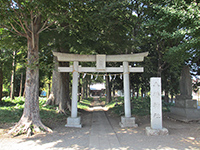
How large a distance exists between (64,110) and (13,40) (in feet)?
20.0

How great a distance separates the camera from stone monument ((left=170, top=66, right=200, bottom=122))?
987cm

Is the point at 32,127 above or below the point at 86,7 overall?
below

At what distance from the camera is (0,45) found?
877 cm

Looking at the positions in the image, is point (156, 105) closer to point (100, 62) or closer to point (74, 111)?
point (100, 62)

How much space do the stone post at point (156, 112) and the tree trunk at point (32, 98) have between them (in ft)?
15.0

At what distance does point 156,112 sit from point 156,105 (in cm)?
30

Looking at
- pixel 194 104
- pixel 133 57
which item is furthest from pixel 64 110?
pixel 194 104

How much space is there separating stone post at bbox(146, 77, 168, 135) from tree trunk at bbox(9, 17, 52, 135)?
15.0 ft

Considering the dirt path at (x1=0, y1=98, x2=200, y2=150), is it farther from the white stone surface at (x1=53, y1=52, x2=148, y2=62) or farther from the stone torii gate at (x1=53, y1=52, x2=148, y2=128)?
the white stone surface at (x1=53, y1=52, x2=148, y2=62)

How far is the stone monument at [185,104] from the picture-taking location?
32.4 ft

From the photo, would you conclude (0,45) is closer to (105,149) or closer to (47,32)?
(47,32)

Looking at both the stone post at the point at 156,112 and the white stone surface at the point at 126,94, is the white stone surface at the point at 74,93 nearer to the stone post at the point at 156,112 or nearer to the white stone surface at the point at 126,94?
the white stone surface at the point at 126,94

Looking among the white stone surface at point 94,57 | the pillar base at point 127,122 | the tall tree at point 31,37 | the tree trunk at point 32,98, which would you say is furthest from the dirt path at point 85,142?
the white stone surface at point 94,57

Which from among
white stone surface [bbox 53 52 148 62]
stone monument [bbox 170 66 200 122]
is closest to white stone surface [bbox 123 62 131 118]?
white stone surface [bbox 53 52 148 62]
